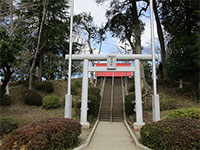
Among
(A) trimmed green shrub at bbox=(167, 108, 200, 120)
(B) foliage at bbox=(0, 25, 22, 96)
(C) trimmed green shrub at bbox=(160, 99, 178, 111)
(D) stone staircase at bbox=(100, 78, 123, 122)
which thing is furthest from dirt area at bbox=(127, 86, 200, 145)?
(B) foliage at bbox=(0, 25, 22, 96)

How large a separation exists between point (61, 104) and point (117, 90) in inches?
303

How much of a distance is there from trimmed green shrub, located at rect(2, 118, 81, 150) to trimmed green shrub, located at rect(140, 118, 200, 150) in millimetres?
2713

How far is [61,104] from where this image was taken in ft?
46.0

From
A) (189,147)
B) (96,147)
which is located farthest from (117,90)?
(189,147)

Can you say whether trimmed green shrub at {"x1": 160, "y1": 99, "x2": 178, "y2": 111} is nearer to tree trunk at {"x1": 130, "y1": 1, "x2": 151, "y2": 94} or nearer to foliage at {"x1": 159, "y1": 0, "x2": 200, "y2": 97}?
tree trunk at {"x1": 130, "y1": 1, "x2": 151, "y2": 94}

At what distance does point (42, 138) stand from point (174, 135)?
3861mm

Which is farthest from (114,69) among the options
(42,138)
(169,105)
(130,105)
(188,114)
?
(169,105)

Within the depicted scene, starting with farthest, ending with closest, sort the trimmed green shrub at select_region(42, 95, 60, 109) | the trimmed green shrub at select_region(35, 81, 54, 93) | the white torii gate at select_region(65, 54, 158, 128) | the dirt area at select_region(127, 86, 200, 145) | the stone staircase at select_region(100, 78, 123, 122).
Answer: the trimmed green shrub at select_region(35, 81, 54, 93) → the trimmed green shrub at select_region(42, 95, 60, 109) → the stone staircase at select_region(100, 78, 123, 122) → the dirt area at select_region(127, 86, 200, 145) → the white torii gate at select_region(65, 54, 158, 128)

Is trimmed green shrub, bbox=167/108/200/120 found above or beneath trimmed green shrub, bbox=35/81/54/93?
beneath

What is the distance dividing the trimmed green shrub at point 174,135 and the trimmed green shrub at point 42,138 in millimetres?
2713

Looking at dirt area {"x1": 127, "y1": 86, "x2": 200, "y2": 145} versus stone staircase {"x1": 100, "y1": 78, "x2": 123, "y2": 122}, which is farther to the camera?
stone staircase {"x1": 100, "y1": 78, "x2": 123, "y2": 122}

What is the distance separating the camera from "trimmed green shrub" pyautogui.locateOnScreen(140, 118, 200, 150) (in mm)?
4629

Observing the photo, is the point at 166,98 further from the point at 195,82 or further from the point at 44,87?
the point at 44,87

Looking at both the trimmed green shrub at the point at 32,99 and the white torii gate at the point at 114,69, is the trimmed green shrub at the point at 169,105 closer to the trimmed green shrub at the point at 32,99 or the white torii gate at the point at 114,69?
the white torii gate at the point at 114,69
